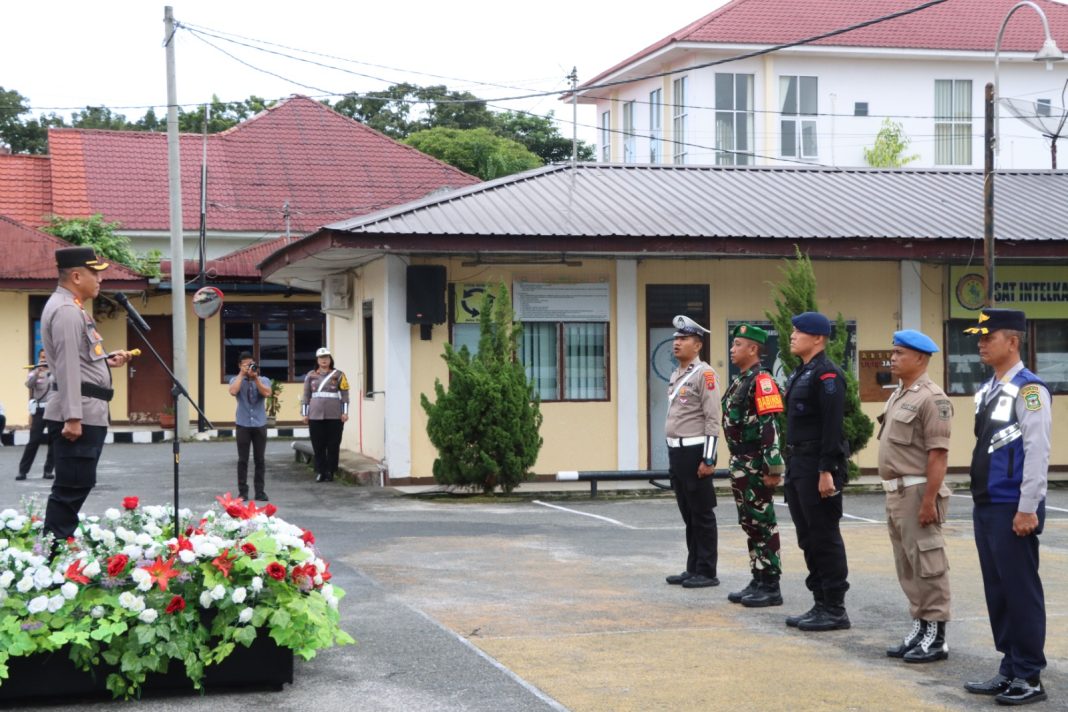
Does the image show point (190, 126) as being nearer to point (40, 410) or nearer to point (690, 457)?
point (40, 410)

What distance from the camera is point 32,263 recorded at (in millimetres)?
29281

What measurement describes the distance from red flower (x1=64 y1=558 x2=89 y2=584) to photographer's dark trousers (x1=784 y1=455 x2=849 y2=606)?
13.7 feet

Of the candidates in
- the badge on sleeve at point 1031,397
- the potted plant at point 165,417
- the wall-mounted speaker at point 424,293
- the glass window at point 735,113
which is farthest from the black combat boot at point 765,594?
the glass window at point 735,113

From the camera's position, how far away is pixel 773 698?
7086 mm

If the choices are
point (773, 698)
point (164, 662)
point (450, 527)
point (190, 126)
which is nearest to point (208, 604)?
point (164, 662)

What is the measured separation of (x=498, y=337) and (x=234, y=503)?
10443mm

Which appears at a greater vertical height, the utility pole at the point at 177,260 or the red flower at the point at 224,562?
the utility pole at the point at 177,260

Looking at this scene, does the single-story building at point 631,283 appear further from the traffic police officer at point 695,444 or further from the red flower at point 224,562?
the red flower at point 224,562

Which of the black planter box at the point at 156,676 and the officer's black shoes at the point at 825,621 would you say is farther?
the officer's black shoes at the point at 825,621

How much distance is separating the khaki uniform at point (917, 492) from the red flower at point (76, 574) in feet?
13.9

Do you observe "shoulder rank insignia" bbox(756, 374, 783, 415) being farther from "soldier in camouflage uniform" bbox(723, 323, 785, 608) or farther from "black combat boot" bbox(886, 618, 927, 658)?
"black combat boot" bbox(886, 618, 927, 658)

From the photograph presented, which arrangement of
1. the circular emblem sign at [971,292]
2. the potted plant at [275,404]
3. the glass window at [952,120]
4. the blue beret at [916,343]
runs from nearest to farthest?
the blue beret at [916,343] < the circular emblem sign at [971,292] < the potted plant at [275,404] < the glass window at [952,120]

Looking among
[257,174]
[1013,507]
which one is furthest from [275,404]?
[1013,507]

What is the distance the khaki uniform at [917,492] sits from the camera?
26.0 feet
